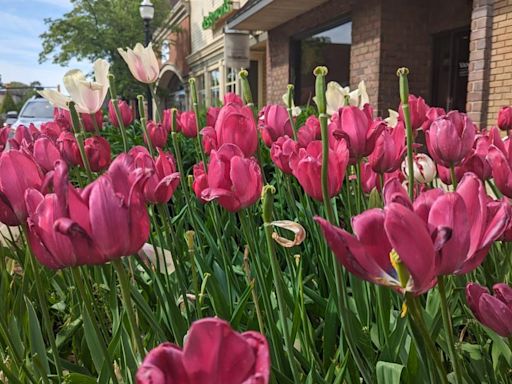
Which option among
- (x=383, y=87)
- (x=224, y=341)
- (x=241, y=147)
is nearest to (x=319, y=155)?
(x=241, y=147)

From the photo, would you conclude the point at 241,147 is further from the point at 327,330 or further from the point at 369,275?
the point at 369,275

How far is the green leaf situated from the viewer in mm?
828

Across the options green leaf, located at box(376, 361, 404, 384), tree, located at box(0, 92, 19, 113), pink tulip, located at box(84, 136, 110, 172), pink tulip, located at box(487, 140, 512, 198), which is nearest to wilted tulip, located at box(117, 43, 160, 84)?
pink tulip, located at box(84, 136, 110, 172)

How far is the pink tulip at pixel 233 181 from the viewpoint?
3.20 feet

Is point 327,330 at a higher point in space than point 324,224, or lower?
lower

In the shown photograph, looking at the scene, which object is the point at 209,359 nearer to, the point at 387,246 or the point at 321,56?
the point at 387,246

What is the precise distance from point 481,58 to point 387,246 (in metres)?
6.54

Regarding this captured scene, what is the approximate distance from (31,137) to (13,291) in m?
0.52

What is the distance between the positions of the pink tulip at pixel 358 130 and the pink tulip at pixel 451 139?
0.12 m

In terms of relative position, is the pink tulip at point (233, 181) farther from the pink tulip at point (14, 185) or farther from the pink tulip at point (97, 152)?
the pink tulip at point (97, 152)

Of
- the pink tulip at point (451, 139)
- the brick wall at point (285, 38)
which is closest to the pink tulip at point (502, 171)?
the pink tulip at point (451, 139)

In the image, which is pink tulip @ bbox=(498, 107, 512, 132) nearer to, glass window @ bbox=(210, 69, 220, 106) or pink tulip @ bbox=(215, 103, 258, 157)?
pink tulip @ bbox=(215, 103, 258, 157)


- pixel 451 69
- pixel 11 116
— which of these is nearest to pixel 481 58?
pixel 451 69

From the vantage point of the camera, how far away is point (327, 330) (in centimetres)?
112
